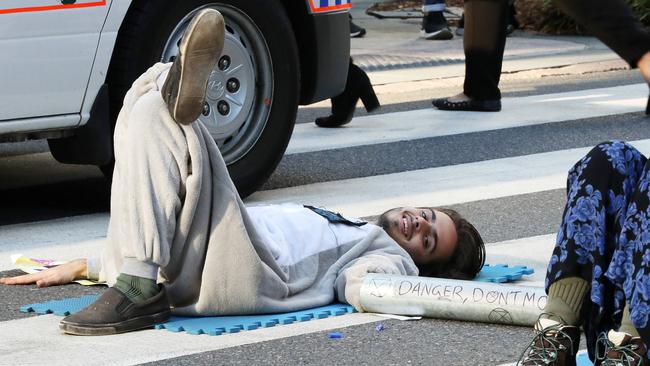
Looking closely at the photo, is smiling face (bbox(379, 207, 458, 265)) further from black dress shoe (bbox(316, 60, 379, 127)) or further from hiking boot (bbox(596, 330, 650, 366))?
black dress shoe (bbox(316, 60, 379, 127))

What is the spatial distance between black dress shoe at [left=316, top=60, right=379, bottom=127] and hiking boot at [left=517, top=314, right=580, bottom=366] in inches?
186

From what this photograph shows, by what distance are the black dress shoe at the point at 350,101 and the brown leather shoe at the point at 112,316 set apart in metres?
4.18

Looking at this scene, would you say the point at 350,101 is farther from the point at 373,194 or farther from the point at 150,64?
the point at 150,64

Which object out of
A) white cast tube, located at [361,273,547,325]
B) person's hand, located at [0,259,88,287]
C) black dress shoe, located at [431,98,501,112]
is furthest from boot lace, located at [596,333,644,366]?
black dress shoe, located at [431,98,501,112]

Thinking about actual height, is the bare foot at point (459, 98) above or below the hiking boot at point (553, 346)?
below

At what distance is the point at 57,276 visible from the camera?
4824 mm

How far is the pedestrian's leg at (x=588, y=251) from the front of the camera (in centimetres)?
365

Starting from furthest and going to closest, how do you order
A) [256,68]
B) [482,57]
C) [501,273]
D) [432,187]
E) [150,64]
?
[482,57], [432,187], [256,68], [150,64], [501,273]

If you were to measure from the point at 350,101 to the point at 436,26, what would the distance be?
4.45 m

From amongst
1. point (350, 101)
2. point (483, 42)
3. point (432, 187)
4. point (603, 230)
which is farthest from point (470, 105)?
point (603, 230)

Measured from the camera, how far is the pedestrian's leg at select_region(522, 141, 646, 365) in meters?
3.65

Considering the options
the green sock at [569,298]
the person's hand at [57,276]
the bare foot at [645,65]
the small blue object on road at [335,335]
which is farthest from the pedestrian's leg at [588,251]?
the person's hand at [57,276]

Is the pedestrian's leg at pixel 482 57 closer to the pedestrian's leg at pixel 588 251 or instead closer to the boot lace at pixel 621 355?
the pedestrian's leg at pixel 588 251

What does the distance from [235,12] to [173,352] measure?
2.46 meters
